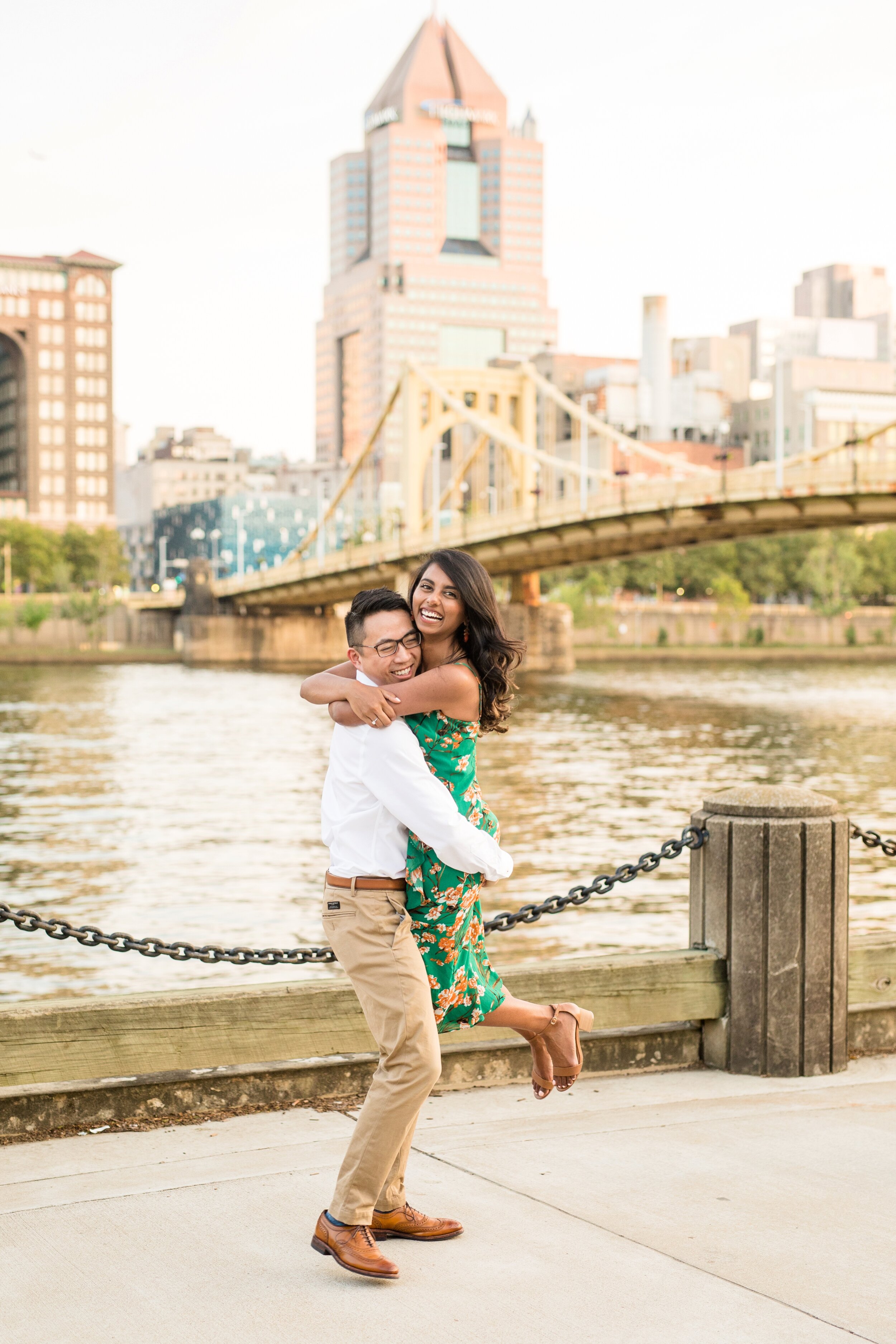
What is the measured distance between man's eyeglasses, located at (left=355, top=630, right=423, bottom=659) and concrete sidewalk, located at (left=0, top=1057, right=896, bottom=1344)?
1.36 metres

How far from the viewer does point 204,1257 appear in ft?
12.0

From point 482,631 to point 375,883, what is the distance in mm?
609

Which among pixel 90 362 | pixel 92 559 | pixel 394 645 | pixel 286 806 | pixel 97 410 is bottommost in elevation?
pixel 286 806

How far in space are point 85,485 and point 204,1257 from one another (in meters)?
141

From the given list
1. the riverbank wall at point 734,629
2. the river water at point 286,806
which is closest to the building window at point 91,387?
the riverbank wall at point 734,629

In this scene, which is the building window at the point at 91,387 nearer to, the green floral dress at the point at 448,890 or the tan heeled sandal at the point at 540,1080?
the tan heeled sandal at the point at 540,1080

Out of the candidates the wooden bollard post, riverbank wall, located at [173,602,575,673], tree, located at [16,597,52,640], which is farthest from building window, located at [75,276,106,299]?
the wooden bollard post

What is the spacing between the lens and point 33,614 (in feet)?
290

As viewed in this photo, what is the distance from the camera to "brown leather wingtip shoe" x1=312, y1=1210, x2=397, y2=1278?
357cm

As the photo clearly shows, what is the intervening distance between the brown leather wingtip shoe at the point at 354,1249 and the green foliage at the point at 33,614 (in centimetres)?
8681

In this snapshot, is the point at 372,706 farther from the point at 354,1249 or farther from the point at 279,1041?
the point at 279,1041

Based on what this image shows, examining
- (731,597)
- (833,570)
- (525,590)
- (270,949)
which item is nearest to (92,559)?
(731,597)

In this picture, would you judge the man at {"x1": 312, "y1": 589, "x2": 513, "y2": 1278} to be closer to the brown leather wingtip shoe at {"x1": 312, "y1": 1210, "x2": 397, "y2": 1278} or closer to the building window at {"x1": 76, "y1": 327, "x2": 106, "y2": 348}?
the brown leather wingtip shoe at {"x1": 312, "y1": 1210, "x2": 397, "y2": 1278}

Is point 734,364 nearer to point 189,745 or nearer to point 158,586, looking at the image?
point 158,586
